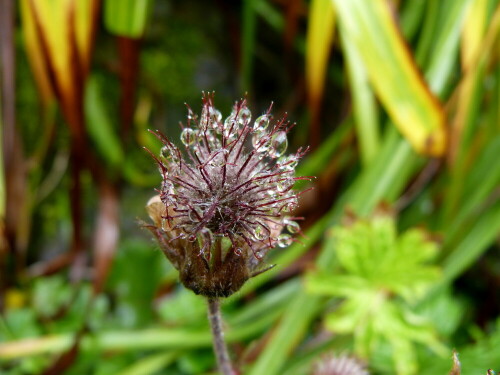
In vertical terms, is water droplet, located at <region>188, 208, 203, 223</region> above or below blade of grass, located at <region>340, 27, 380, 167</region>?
below

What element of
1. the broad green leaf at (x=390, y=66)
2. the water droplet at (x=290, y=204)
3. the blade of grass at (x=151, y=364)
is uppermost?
the broad green leaf at (x=390, y=66)

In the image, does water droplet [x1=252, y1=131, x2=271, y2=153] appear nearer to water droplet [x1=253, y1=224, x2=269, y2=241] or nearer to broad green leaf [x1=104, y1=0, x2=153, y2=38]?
water droplet [x1=253, y1=224, x2=269, y2=241]

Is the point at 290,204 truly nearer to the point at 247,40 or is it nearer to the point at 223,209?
the point at 223,209

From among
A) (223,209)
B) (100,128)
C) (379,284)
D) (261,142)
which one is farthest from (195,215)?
(100,128)

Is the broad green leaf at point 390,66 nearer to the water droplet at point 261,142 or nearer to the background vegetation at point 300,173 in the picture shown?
the background vegetation at point 300,173

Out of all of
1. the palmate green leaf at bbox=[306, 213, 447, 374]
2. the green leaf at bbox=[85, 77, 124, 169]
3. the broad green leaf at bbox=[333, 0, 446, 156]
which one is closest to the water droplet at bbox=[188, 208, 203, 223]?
the palmate green leaf at bbox=[306, 213, 447, 374]

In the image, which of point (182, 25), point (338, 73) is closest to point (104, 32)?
point (182, 25)

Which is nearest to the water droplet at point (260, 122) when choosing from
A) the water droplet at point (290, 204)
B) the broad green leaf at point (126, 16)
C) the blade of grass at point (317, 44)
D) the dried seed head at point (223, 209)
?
the dried seed head at point (223, 209)
